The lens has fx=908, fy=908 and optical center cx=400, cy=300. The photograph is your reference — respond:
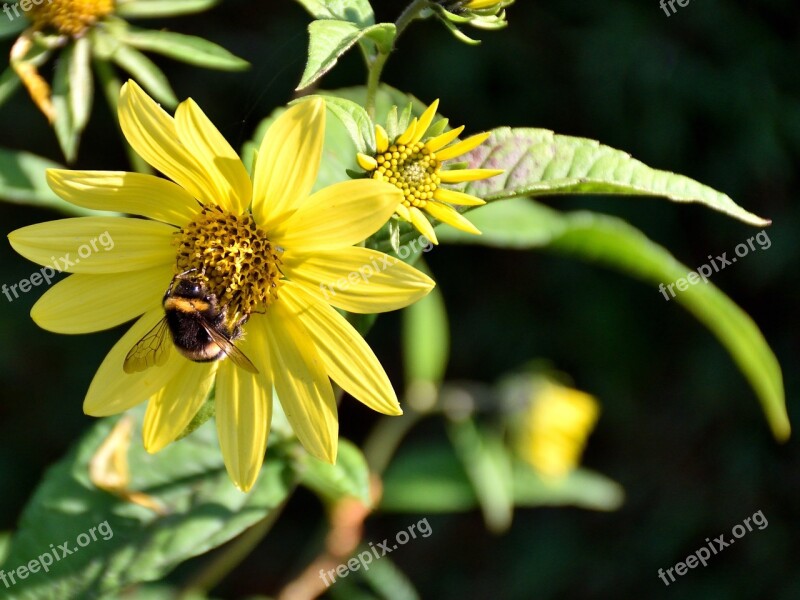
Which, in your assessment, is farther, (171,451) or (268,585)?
(268,585)

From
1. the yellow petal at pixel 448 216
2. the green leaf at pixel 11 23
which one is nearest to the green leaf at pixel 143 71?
the green leaf at pixel 11 23

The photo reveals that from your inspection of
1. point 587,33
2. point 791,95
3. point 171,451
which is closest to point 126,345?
point 171,451

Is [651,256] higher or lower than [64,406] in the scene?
higher

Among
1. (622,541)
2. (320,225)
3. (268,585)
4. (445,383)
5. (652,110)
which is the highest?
(320,225)

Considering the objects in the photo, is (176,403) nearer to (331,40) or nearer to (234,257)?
(234,257)

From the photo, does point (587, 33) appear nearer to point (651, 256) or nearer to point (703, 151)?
point (703, 151)

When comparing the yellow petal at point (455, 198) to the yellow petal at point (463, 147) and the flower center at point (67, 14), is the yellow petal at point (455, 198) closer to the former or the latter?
the yellow petal at point (463, 147)
